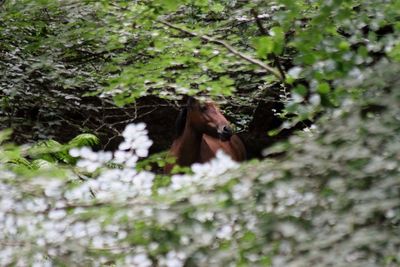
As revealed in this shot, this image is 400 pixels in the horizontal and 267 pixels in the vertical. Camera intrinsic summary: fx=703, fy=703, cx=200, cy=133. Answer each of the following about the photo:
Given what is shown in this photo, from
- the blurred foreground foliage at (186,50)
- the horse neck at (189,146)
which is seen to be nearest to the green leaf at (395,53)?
the blurred foreground foliage at (186,50)

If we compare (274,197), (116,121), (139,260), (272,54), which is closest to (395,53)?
(274,197)

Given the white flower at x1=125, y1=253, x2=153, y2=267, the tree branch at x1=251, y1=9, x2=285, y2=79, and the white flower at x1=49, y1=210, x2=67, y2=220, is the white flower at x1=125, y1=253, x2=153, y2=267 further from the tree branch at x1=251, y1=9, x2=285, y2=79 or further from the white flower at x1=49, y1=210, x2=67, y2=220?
the tree branch at x1=251, y1=9, x2=285, y2=79

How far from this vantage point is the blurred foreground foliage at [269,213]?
133 cm

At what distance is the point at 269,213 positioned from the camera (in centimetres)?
143

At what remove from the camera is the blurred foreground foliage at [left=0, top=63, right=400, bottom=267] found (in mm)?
1328

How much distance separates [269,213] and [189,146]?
412 centimetres

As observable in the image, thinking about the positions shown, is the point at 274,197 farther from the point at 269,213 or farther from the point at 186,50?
the point at 186,50

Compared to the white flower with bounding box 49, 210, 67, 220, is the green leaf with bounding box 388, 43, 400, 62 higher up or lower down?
higher up

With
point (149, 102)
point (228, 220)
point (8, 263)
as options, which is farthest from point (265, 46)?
point (149, 102)

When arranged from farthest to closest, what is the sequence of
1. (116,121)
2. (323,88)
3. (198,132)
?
(116,121) < (198,132) < (323,88)

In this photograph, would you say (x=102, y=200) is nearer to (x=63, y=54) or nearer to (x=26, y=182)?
(x=26, y=182)

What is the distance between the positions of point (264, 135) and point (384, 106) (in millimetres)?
7296

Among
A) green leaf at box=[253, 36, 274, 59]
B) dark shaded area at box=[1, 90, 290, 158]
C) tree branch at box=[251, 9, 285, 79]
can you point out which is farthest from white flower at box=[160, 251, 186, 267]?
dark shaded area at box=[1, 90, 290, 158]

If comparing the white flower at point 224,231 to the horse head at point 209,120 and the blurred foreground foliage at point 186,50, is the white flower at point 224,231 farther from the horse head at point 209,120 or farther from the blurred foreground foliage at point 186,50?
the horse head at point 209,120
